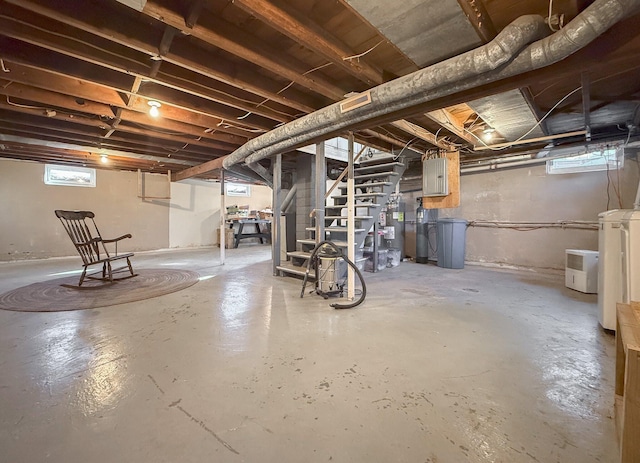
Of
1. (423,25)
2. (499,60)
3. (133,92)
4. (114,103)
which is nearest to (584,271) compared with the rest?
(499,60)

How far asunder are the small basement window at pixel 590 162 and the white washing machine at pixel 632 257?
119 inches

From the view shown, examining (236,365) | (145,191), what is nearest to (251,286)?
(236,365)

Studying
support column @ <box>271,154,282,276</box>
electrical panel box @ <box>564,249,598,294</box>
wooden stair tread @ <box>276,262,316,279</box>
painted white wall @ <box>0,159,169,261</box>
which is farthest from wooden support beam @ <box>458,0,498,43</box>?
painted white wall @ <box>0,159,169,261</box>

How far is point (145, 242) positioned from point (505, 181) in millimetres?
9251

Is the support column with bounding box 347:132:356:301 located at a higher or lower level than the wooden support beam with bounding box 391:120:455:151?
lower

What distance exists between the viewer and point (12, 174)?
5.87 metres

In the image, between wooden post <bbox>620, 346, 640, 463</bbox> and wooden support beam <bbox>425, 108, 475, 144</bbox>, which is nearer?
wooden post <bbox>620, 346, 640, 463</bbox>

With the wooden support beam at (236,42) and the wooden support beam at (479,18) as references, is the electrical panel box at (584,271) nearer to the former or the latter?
the wooden support beam at (479,18)

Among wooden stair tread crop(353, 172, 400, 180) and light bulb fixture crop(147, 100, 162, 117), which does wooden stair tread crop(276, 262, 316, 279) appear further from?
light bulb fixture crop(147, 100, 162, 117)

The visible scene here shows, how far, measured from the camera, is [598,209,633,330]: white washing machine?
2219 mm

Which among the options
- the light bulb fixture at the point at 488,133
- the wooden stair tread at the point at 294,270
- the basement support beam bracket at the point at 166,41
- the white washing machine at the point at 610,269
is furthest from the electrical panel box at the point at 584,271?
the basement support beam bracket at the point at 166,41

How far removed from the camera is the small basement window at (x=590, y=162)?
4.08m

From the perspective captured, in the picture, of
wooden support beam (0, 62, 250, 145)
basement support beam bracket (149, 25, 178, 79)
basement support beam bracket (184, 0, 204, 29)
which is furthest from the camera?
wooden support beam (0, 62, 250, 145)

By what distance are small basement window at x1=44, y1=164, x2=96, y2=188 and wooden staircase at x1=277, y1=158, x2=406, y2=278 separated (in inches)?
233
